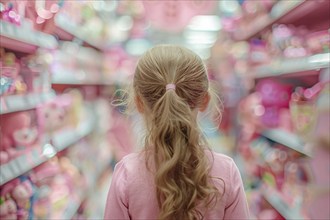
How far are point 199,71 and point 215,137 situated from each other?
14.0ft

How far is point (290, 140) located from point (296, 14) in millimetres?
953

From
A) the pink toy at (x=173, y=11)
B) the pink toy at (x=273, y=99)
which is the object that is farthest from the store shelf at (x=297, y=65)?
the pink toy at (x=173, y=11)

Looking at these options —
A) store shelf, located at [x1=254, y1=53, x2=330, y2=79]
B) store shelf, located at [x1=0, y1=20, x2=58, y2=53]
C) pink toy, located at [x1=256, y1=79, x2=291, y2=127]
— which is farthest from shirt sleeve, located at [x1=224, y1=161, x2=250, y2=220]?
pink toy, located at [x1=256, y1=79, x2=291, y2=127]

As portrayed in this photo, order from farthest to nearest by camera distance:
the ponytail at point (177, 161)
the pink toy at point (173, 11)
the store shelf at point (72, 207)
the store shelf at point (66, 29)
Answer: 1. the pink toy at point (173, 11)
2. the store shelf at point (66, 29)
3. the store shelf at point (72, 207)
4. the ponytail at point (177, 161)

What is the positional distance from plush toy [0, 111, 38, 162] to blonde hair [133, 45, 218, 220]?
104cm

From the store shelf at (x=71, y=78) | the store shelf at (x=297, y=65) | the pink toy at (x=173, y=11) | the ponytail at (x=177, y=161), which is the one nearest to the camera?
the ponytail at (x=177, y=161)

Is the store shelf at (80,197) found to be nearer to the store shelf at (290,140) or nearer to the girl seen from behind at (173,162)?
the store shelf at (290,140)

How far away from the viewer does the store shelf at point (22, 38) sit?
1.98 meters

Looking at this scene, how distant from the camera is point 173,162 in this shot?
1.29 m

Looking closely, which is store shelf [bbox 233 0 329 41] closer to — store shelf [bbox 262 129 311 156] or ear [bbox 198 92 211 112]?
store shelf [bbox 262 129 311 156]

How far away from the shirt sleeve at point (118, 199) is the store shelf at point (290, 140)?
1.15 metres

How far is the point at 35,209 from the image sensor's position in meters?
2.44

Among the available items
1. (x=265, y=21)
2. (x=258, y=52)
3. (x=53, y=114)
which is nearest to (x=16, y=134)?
(x=53, y=114)

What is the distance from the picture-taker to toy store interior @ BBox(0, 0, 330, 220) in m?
2.14
